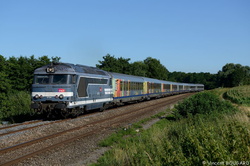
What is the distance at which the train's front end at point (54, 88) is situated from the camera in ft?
50.5

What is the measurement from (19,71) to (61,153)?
39.4 m

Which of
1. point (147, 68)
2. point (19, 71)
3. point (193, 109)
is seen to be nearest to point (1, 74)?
point (19, 71)

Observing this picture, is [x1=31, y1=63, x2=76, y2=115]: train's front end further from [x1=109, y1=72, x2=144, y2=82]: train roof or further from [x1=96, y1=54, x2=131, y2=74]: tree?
[x1=96, y1=54, x2=131, y2=74]: tree

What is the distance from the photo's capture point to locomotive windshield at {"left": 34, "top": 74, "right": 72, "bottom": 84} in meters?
15.7

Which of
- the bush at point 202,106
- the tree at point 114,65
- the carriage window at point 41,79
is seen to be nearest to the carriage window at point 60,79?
the carriage window at point 41,79

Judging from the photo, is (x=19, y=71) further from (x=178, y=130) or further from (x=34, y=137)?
(x=178, y=130)

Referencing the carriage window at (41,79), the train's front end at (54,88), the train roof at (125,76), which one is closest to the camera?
the train's front end at (54,88)

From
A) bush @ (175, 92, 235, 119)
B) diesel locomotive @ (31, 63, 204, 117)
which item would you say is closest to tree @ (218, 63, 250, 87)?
bush @ (175, 92, 235, 119)

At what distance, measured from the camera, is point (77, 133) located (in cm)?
1245

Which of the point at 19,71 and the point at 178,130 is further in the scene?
the point at 19,71

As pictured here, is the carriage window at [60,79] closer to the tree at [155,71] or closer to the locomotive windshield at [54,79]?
the locomotive windshield at [54,79]

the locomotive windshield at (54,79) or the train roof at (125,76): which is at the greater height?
the train roof at (125,76)

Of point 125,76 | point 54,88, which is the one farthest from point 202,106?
point 125,76

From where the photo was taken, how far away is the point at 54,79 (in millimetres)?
15898
